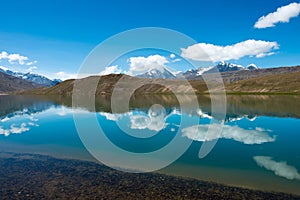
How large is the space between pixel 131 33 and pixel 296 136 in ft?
99.5

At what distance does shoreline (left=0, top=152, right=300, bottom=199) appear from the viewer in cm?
1875

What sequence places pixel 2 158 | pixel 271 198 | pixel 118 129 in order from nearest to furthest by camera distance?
pixel 271 198 < pixel 2 158 < pixel 118 129

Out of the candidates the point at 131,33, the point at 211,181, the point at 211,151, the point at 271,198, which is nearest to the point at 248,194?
the point at 271,198

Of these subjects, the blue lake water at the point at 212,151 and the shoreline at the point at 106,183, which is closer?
the shoreline at the point at 106,183

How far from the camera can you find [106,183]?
2116 centimetres

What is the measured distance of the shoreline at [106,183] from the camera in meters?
18.8

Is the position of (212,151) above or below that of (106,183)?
above

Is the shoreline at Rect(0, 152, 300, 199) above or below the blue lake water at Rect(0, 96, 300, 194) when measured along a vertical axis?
below

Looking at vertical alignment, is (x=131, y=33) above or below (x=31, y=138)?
above

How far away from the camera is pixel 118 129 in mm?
48906

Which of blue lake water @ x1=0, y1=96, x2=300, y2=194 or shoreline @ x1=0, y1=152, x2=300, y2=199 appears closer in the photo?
shoreline @ x1=0, y1=152, x2=300, y2=199

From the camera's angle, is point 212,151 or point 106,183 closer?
point 106,183

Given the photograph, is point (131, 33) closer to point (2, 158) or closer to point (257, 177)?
point (257, 177)

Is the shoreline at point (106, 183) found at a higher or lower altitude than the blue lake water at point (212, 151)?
lower
